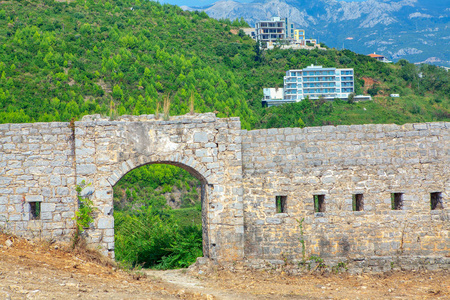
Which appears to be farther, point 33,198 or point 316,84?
point 316,84

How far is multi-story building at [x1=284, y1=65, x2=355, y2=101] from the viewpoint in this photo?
175ft

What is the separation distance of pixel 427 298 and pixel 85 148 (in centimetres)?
623

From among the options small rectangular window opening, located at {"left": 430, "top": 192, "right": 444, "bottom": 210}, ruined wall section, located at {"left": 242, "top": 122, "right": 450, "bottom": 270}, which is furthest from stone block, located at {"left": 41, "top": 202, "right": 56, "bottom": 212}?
small rectangular window opening, located at {"left": 430, "top": 192, "right": 444, "bottom": 210}

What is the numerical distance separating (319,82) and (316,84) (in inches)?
47.4

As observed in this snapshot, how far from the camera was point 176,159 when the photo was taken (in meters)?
9.73

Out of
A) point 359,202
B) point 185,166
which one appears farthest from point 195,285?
point 359,202

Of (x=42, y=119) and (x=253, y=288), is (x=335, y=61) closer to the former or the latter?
(x=42, y=119)

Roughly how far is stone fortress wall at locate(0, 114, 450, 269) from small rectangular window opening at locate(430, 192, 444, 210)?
0.17 feet

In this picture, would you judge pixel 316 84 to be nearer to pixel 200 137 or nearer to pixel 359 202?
pixel 359 202

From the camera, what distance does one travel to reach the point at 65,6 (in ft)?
173

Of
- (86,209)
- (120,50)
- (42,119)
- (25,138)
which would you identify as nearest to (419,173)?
(86,209)

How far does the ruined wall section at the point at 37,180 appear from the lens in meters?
9.51

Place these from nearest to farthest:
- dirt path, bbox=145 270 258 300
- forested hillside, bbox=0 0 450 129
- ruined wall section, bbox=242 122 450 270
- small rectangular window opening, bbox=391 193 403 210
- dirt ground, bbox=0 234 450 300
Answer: dirt ground, bbox=0 234 450 300, dirt path, bbox=145 270 258 300, ruined wall section, bbox=242 122 450 270, small rectangular window opening, bbox=391 193 403 210, forested hillside, bbox=0 0 450 129

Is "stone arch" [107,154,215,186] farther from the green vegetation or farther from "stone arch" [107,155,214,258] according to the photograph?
the green vegetation
